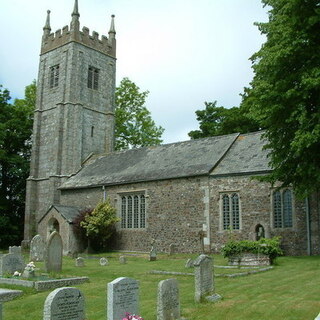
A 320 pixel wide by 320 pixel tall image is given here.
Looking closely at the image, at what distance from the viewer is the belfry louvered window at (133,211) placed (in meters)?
28.3

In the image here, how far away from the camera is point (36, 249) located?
934 inches

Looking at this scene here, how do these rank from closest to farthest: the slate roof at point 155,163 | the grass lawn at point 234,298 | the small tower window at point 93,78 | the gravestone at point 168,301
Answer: the gravestone at point 168,301 < the grass lawn at point 234,298 < the slate roof at point 155,163 < the small tower window at point 93,78

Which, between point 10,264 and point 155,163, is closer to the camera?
point 10,264

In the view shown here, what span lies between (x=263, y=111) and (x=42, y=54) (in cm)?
2827

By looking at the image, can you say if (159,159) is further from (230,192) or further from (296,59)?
(296,59)

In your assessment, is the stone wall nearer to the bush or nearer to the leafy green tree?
the leafy green tree

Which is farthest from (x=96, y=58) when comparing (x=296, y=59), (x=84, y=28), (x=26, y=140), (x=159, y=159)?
(x=296, y=59)

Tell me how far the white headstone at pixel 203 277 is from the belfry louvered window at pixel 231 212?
13.2 metres

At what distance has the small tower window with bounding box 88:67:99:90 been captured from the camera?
38.0m

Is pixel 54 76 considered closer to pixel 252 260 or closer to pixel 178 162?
pixel 178 162

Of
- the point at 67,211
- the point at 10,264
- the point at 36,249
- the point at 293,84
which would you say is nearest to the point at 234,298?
the point at 10,264

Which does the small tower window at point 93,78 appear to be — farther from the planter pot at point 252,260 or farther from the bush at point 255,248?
the planter pot at point 252,260

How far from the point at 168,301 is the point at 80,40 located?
1270 inches

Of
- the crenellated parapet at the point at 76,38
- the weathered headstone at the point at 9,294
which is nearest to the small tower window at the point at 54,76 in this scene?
the crenellated parapet at the point at 76,38
